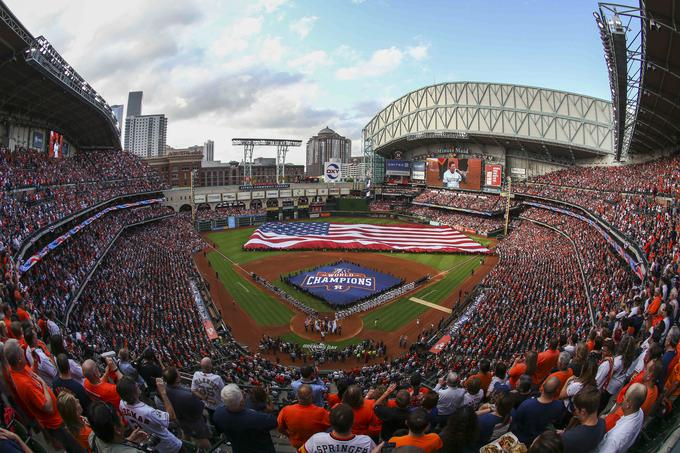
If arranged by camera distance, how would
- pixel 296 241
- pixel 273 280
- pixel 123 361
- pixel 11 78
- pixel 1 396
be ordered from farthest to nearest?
pixel 296 241
pixel 273 280
pixel 11 78
pixel 123 361
pixel 1 396

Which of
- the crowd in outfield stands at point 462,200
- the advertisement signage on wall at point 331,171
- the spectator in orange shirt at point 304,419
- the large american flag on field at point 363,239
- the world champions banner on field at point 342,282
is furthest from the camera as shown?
the advertisement signage on wall at point 331,171

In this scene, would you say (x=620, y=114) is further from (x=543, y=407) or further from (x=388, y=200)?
(x=388, y=200)

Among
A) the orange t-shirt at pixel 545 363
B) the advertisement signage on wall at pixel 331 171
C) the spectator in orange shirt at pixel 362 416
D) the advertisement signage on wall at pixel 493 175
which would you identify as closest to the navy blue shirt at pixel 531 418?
the spectator in orange shirt at pixel 362 416

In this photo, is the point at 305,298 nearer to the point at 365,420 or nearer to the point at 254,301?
the point at 254,301

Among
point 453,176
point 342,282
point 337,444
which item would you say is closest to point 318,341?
point 342,282

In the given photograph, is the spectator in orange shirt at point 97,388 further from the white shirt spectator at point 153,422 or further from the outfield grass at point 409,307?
the outfield grass at point 409,307

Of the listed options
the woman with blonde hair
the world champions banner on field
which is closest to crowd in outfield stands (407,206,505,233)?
the world champions banner on field

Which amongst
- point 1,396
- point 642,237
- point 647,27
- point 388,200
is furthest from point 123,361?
point 388,200
